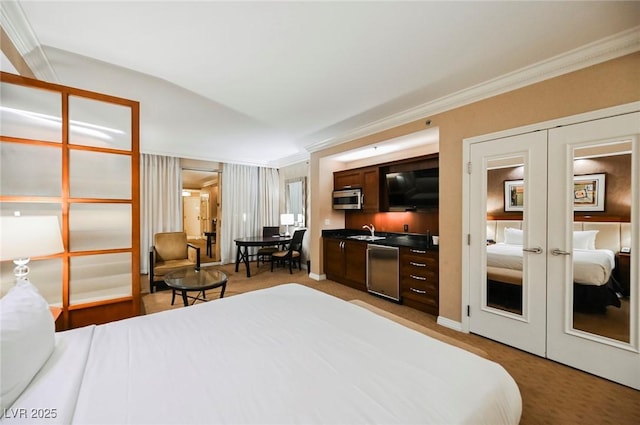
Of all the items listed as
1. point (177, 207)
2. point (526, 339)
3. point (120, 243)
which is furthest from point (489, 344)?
point (177, 207)

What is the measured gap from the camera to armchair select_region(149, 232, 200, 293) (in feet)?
13.4

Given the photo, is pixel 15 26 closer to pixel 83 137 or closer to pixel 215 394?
pixel 83 137

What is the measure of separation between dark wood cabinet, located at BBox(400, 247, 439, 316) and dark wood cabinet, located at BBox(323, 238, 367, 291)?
752 millimetres

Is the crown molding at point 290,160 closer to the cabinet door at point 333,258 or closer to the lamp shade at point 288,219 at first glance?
the lamp shade at point 288,219

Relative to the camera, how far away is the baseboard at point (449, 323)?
2.90 m

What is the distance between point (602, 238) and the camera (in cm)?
208

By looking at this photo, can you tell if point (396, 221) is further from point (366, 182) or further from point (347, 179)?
point (347, 179)

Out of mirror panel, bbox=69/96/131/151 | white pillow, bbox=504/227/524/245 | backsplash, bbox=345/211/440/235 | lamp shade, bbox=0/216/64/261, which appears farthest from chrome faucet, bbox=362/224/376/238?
lamp shade, bbox=0/216/64/261

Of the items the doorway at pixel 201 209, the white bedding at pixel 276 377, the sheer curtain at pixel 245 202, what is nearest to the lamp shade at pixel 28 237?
the white bedding at pixel 276 377

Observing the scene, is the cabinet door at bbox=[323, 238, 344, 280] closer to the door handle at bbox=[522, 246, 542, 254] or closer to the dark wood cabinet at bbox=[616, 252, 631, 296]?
the door handle at bbox=[522, 246, 542, 254]

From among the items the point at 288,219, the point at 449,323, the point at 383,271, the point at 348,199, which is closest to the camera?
the point at 449,323

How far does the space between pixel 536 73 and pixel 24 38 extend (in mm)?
4184

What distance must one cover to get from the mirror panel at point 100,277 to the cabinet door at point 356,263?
3128mm

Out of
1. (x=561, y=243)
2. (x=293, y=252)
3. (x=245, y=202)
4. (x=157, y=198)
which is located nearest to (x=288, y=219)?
(x=293, y=252)
